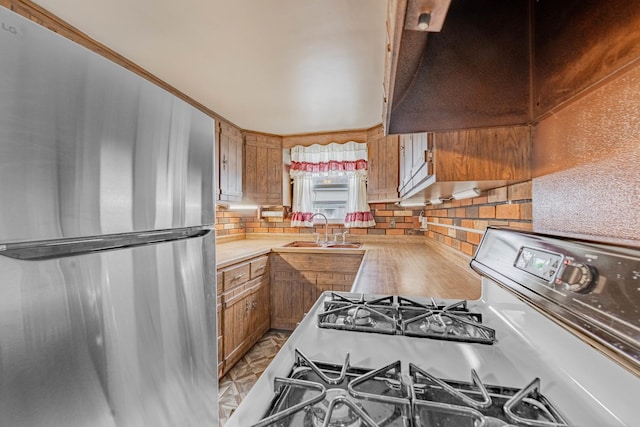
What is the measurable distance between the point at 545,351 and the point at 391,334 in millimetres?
367

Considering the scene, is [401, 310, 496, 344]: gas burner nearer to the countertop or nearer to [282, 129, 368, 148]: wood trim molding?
the countertop

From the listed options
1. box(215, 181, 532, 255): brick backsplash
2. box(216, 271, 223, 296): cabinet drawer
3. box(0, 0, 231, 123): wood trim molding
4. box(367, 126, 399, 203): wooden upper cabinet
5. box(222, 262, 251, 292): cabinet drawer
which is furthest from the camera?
box(367, 126, 399, 203): wooden upper cabinet

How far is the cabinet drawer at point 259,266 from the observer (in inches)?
100

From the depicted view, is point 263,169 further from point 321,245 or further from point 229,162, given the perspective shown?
point 321,245

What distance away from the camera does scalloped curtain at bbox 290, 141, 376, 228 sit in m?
3.25

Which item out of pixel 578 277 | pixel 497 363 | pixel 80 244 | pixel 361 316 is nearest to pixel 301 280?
pixel 361 316

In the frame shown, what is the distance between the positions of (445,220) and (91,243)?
2.20 metres

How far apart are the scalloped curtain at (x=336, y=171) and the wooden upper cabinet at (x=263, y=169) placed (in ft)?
0.79

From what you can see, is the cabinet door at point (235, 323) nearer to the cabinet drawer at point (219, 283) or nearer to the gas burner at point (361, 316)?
the cabinet drawer at point (219, 283)

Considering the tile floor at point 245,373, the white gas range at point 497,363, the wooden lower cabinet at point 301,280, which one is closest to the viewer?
the white gas range at point 497,363

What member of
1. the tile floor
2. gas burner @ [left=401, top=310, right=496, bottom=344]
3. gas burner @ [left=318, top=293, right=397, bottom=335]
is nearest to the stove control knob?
gas burner @ [left=401, top=310, right=496, bottom=344]

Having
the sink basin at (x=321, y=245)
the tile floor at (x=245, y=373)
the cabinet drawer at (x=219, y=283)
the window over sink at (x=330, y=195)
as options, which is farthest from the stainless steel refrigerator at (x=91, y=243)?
the window over sink at (x=330, y=195)

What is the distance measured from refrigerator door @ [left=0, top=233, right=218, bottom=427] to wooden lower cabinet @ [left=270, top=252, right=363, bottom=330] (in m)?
1.95

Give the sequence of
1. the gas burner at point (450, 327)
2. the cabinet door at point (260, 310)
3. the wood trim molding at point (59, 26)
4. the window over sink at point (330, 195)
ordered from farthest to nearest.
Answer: the window over sink at point (330, 195) → the cabinet door at point (260, 310) → the wood trim molding at point (59, 26) → the gas burner at point (450, 327)
